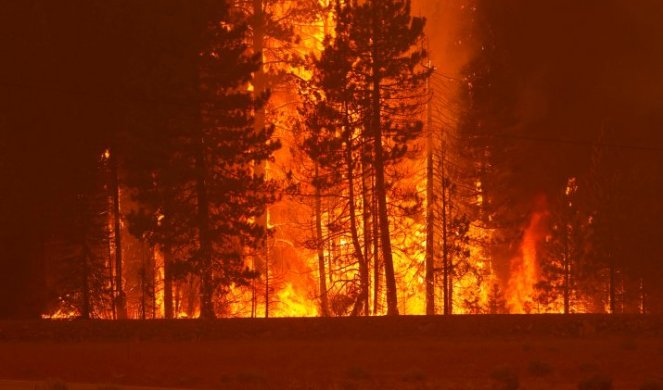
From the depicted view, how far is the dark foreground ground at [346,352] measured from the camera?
1675 cm

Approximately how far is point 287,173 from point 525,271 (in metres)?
19.8

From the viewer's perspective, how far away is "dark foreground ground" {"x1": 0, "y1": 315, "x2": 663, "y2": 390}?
16750mm

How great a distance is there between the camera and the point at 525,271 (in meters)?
45.7

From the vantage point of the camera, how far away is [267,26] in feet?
115

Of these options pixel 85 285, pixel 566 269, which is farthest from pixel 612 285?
pixel 85 285

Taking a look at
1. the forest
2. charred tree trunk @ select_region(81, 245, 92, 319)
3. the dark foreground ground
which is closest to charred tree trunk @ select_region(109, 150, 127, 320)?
the forest

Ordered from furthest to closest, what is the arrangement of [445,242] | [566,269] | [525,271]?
[525,271], [566,269], [445,242]

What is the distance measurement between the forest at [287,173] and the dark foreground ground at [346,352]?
450cm

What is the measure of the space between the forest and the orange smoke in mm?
112

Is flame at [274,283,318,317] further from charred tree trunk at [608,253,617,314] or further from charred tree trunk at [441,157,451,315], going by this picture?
charred tree trunk at [608,253,617,314]

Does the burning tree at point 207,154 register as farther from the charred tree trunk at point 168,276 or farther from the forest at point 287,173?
the charred tree trunk at point 168,276

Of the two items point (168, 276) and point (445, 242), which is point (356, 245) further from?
point (168, 276)

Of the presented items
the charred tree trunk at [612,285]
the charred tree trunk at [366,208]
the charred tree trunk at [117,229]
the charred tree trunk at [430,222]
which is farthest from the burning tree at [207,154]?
the charred tree trunk at [612,285]

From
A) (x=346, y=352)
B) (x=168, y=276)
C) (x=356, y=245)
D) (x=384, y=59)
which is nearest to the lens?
(x=346, y=352)
